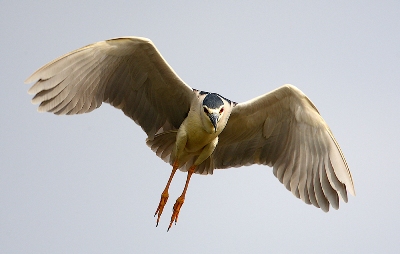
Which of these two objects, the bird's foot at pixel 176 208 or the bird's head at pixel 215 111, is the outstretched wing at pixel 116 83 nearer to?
the bird's head at pixel 215 111

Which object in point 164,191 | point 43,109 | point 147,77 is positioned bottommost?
point 164,191

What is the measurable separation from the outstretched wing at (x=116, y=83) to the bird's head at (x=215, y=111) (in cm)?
73

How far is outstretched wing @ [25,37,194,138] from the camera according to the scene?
12.6 metres

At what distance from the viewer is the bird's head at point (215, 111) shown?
40.0 ft

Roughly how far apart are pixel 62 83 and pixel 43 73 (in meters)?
0.41

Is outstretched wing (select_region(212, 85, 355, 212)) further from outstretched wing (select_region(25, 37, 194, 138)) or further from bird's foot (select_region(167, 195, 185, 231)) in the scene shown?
bird's foot (select_region(167, 195, 185, 231))

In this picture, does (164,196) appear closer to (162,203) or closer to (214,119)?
(162,203)

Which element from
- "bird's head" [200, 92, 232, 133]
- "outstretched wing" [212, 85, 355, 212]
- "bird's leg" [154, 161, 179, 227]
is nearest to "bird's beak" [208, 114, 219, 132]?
"bird's head" [200, 92, 232, 133]

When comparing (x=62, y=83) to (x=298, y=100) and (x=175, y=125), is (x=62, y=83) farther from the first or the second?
(x=298, y=100)

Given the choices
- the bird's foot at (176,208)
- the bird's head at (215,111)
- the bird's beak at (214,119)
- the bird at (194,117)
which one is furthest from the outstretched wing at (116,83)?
the bird's foot at (176,208)

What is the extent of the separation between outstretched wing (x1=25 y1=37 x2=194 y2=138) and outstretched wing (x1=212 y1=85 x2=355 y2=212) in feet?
3.57

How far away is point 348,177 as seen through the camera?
43.7 ft

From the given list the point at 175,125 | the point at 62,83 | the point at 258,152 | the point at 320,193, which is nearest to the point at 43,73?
the point at 62,83

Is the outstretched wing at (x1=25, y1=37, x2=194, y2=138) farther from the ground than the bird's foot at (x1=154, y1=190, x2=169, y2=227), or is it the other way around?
the outstretched wing at (x1=25, y1=37, x2=194, y2=138)
